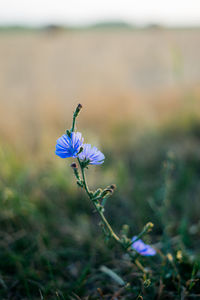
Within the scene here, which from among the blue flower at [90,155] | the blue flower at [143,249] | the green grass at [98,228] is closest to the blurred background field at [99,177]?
the green grass at [98,228]

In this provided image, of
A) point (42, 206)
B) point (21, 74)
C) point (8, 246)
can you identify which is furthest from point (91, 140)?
point (21, 74)

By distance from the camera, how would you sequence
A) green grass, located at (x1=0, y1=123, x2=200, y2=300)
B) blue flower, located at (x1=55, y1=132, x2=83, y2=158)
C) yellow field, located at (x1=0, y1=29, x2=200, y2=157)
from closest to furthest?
blue flower, located at (x1=55, y1=132, x2=83, y2=158)
green grass, located at (x1=0, y1=123, x2=200, y2=300)
yellow field, located at (x1=0, y1=29, x2=200, y2=157)

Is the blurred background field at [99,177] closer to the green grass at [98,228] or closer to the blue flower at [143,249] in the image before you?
the green grass at [98,228]

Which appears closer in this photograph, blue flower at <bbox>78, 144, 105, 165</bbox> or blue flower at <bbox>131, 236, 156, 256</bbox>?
blue flower at <bbox>78, 144, 105, 165</bbox>

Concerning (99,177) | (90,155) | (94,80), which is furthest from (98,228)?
(94,80)

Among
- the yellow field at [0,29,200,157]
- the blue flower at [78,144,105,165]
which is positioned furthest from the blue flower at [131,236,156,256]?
the yellow field at [0,29,200,157]

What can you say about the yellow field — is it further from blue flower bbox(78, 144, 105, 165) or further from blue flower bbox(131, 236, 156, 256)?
blue flower bbox(78, 144, 105, 165)

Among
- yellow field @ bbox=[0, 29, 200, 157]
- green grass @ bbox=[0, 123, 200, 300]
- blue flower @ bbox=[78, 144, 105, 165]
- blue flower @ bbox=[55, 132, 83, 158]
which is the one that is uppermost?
yellow field @ bbox=[0, 29, 200, 157]
